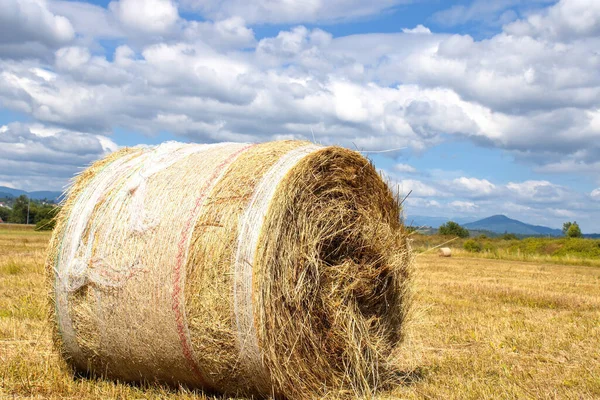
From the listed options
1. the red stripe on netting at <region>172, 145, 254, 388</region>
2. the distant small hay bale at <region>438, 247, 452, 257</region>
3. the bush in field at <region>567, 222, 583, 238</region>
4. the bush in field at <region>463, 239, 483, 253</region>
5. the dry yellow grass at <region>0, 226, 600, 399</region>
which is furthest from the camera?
the bush in field at <region>567, 222, 583, 238</region>

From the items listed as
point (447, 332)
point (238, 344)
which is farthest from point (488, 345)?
point (238, 344)

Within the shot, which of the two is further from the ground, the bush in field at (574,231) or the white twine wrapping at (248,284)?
the bush in field at (574,231)

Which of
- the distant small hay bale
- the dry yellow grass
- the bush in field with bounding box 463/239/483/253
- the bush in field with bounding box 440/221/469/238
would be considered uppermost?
the bush in field with bounding box 440/221/469/238

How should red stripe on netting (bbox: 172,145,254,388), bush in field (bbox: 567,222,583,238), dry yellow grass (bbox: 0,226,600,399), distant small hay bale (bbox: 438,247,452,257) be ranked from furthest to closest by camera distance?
bush in field (bbox: 567,222,583,238), distant small hay bale (bbox: 438,247,452,257), dry yellow grass (bbox: 0,226,600,399), red stripe on netting (bbox: 172,145,254,388)

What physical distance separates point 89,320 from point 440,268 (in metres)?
16.0

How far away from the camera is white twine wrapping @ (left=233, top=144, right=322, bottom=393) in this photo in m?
4.50

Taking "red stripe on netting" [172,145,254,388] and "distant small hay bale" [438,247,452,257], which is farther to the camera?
"distant small hay bale" [438,247,452,257]

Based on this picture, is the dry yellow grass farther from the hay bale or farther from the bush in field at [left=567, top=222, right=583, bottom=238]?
the bush in field at [left=567, top=222, right=583, bottom=238]

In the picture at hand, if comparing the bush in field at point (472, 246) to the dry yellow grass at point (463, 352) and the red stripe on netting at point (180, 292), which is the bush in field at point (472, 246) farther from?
the red stripe on netting at point (180, 292)

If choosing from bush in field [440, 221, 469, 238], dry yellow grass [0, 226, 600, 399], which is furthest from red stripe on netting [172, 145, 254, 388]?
bush in field [440, 221, 469, 238]

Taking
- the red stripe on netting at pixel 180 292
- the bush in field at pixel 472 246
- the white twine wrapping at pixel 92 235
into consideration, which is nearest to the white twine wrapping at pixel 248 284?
the red stripe on netting at pixel 180 292

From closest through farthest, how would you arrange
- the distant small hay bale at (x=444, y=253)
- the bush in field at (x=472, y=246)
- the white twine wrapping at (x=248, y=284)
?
1. the white twine wrapping at (x=248, y=284)
2. the distant small hay bale at (x=444, y=253)
3. the bush in field at (x=472, y=246)

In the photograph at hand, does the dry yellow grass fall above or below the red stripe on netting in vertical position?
below

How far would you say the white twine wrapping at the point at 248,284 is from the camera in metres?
4.50
